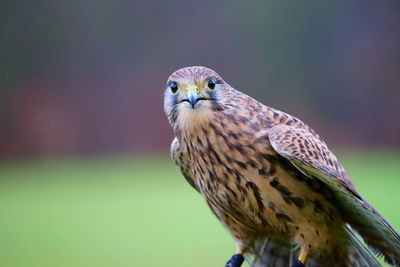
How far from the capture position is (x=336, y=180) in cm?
234

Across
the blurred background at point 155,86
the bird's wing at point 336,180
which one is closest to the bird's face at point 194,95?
the bird's wing at point 336,180

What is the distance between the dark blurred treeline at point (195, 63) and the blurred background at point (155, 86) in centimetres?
2

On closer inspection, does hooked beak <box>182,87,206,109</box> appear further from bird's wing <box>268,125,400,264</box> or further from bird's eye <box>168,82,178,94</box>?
bird's wing <box>268,125,400,264</box>

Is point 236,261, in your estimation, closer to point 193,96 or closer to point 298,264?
point 298,264

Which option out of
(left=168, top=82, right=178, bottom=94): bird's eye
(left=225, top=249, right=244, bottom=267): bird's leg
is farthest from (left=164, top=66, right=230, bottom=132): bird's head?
(left=225, top=249, right=244, bottom=267): bird's leg

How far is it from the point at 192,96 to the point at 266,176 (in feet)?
1.42

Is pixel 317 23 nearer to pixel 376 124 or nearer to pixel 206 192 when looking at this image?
pixel 376 124

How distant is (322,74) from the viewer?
7.81 metres

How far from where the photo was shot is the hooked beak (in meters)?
2.51

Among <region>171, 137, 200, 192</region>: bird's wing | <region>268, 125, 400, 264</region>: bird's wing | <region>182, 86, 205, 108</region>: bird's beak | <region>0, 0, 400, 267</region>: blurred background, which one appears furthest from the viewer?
<region>0, 0, 400, 267</region>: blurred background

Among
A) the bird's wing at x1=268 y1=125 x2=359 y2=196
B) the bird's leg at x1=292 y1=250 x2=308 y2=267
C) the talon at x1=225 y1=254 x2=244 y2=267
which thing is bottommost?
the talon at x1=225 y1=254 x2=244 y2=267

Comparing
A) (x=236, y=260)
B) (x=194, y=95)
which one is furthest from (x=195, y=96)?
(x=236, y=260)

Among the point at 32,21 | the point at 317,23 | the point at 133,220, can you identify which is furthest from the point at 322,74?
the point at 32,21

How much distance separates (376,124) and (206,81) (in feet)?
18.3
